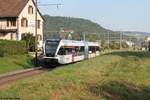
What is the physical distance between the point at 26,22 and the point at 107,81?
6291 cm

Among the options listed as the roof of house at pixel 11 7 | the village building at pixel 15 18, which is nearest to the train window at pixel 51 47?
the village building at pixel 15 18

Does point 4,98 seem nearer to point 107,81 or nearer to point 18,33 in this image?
point 107,81

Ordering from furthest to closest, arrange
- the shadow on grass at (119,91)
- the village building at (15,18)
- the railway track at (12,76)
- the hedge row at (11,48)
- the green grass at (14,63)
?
the village building at (15,18) < the hedge row at (11,48) < the green grass at (14,63) < the railway track at (12,76) < the shadow on grass at (119,91)

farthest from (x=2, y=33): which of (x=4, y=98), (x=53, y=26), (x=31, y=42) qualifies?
(x=4, y=98)

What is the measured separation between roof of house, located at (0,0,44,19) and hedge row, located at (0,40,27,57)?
915 inches

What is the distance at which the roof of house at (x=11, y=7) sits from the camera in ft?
269

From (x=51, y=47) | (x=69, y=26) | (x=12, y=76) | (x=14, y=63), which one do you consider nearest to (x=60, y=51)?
(x=51, y=47)

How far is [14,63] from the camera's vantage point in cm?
4897

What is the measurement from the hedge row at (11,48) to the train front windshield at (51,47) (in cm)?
609

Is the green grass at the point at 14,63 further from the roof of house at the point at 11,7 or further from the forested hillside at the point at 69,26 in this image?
the forested hillside at the point at 69,26

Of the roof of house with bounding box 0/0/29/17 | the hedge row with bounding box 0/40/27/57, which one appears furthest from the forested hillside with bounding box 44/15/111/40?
the hedge row with bounding box 0/40/27/57

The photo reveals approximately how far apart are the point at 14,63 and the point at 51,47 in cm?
426

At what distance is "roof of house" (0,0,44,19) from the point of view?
269ft

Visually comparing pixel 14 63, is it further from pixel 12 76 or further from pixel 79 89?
pixel 79 89
